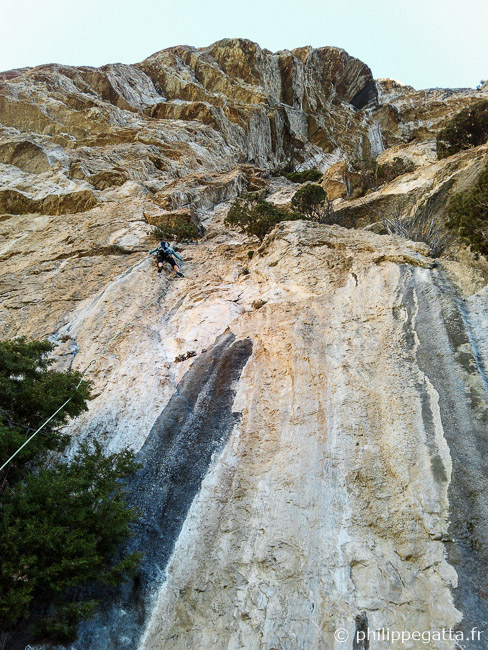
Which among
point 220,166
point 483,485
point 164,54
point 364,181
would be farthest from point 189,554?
point 164,54

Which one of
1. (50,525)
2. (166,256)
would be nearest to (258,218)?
(166,256)

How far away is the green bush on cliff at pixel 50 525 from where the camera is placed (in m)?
5.86

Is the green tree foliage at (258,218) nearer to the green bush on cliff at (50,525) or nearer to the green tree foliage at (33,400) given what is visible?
the green tree foliage at (33,400)

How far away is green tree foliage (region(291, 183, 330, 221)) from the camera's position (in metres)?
22.2

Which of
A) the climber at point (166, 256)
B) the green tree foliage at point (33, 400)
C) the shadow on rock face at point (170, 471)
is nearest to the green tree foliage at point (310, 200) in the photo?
the climber at point (166, 256)

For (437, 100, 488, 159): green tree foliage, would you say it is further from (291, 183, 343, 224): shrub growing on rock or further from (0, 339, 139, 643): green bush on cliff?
(0, 339, 139, 643): green bush on cliff

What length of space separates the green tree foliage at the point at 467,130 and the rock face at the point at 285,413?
4.61m

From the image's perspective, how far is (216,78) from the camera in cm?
4778

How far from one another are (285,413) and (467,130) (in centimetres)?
2301

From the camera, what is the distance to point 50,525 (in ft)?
20.7

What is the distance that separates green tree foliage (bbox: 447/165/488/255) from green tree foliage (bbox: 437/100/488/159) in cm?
1406

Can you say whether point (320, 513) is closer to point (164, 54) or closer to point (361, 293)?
point (361, 293)

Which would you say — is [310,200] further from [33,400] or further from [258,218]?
[33,400]

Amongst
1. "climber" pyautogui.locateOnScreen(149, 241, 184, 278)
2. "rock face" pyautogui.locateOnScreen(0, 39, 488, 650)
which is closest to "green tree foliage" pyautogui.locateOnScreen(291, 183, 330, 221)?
"rock face" pyautogui.locateOnScreen(0, 39, 488, 650)
